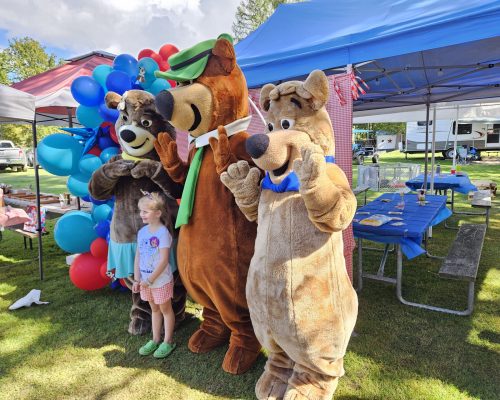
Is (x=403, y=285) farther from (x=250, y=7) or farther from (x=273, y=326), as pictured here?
(x=250, y=7)

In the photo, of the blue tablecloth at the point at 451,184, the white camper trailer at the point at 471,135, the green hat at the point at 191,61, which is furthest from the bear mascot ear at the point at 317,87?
the white camper trailer at the point at 471,135

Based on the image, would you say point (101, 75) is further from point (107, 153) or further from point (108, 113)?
point (107, 153)

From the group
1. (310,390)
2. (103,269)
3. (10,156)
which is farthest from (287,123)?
(10,156)

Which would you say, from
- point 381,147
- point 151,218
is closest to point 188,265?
point 151,218

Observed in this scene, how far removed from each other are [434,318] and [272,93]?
100 inches

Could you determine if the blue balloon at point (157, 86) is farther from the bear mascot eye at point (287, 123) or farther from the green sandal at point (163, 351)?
the green sandal at point (163, 351)

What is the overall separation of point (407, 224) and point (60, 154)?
324cm

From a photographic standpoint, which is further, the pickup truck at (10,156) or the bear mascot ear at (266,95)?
the pickup truck at (10,156)

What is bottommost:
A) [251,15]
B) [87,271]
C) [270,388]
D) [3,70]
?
[270,388]

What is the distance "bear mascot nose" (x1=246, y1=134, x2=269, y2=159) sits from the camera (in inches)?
62.3

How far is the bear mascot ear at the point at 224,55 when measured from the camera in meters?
2.25

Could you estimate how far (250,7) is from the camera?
2614cm

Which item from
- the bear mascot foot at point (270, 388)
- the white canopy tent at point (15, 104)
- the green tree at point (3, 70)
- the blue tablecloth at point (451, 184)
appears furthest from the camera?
the green tree at point (3, 70)

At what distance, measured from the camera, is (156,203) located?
257 cm
